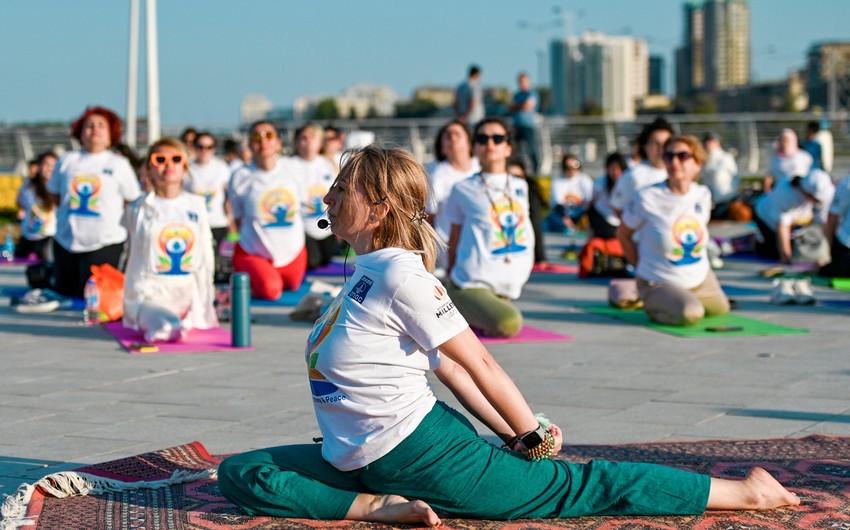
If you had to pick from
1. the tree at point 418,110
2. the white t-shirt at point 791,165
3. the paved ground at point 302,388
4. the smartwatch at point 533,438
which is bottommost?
the paved ground at point 302,388

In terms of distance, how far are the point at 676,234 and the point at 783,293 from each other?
1648mm

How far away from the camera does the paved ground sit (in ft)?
19.3

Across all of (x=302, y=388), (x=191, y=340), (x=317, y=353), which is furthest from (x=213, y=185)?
(x=317, y=353)

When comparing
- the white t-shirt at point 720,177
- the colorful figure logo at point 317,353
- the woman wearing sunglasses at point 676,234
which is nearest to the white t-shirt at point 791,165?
the white t-shirt at point 720,177

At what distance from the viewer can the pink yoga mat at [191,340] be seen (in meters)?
8.70

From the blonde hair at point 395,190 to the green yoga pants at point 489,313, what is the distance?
4.75m

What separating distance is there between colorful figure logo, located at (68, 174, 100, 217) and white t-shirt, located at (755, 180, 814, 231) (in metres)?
7.64

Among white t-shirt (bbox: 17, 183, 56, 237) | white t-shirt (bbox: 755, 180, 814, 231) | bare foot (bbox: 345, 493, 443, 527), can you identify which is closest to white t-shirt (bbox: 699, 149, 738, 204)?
white t-shirt (bbox: 755, 180, 814, 231)

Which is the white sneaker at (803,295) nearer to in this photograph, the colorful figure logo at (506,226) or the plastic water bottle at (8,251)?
the colorful figure logo at (506,226)

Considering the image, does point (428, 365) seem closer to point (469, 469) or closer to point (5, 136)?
point (469, 469)

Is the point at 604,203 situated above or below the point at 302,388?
above

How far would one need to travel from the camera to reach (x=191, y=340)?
9070mm

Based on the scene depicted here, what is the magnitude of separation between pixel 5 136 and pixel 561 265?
77.1 ft

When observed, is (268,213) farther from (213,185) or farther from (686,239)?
(686,239)
